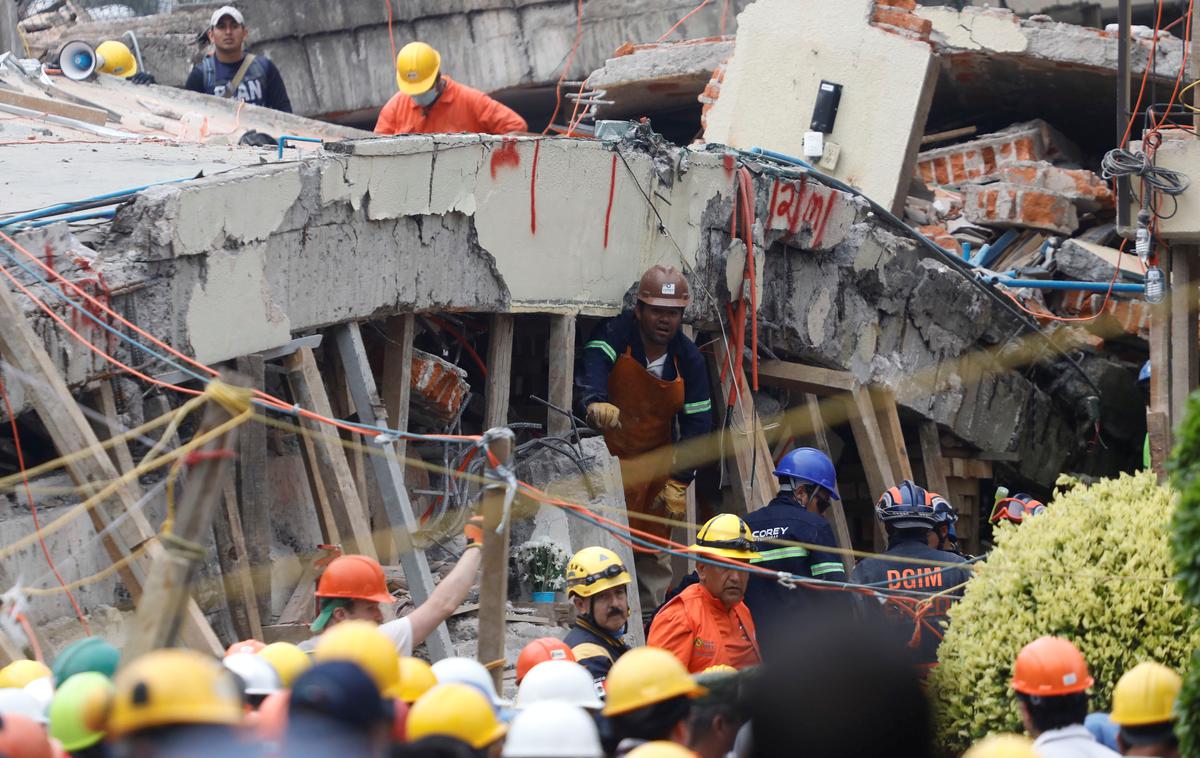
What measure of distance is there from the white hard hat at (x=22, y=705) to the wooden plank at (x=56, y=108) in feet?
23.8

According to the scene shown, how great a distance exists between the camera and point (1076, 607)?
6.20 meters

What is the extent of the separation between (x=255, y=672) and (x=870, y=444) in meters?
7.07

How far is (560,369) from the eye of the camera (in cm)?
→ 955

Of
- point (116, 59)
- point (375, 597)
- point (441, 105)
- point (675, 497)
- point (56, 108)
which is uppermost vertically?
point (116, 59)

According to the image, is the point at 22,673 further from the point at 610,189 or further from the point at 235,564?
the point at 610,189

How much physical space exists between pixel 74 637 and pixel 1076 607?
402 cm

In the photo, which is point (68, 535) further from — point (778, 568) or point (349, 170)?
point (778, 568)

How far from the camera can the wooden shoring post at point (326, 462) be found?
801 centimetres

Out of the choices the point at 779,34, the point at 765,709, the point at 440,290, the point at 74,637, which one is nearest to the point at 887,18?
the point at 779,34

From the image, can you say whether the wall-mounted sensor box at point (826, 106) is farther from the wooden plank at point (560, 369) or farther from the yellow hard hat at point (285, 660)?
the yellow hard hat at point (285, 660)

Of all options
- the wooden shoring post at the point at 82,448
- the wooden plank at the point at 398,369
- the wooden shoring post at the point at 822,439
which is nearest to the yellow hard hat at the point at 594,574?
the wooden shoring post at the point at 82,448

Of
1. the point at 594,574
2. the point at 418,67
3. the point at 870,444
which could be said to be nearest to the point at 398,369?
the point at 594,574

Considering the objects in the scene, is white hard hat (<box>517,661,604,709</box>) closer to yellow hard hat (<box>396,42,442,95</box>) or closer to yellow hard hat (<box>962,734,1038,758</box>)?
yellow hard hat (<box>962,734,1038,758</box>)

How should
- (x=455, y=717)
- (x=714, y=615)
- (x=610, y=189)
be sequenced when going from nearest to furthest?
(x=455, y=717) → (x=714, y=615) → (x=610, y=189)
